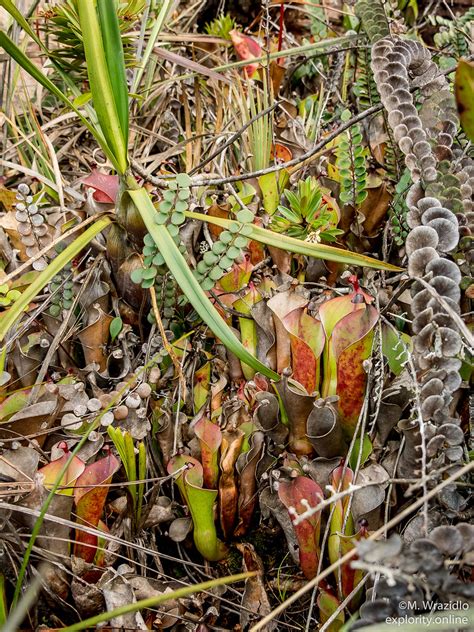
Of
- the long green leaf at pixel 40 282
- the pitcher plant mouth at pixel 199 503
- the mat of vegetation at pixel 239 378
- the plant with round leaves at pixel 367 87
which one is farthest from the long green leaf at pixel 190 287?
the plant with round leaves at pixel 367 87

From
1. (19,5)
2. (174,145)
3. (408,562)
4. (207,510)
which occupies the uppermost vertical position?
(19,5)

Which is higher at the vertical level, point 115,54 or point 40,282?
point 115,54

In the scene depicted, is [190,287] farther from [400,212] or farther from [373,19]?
[373,19]

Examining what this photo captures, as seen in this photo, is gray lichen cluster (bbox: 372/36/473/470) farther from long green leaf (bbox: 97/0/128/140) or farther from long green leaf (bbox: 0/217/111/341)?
long green leaf (bbox: 0/217/111/341)

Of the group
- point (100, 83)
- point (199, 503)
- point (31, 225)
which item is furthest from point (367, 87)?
point (199, 503)

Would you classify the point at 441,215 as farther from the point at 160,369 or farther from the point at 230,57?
the point at 230,57

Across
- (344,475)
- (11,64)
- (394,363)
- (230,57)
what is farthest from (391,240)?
(11,64)

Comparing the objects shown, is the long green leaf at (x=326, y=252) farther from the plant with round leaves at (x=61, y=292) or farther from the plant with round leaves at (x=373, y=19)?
the plant with round leaves at (x=373, y=19)

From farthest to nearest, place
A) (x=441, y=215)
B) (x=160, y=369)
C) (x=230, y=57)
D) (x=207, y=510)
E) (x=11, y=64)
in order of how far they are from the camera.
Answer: (x=230, y=57), (x=11, y=64), (x=160, y=369), (x=207, y=510), (x=441, y=215)
